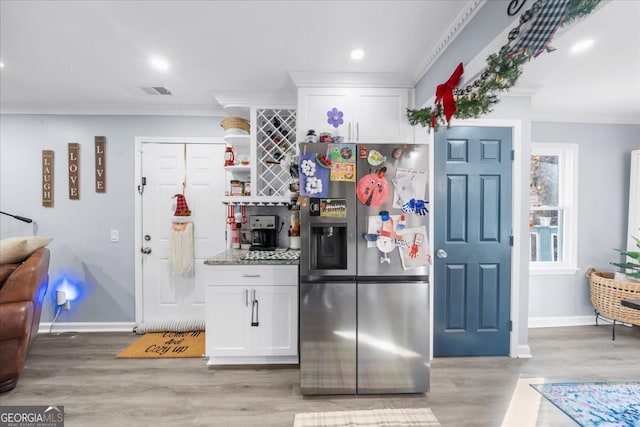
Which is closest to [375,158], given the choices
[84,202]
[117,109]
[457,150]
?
[457,150]

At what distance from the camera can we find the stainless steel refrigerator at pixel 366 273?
2020 millimetres

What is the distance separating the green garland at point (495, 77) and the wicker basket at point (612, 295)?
2645mm

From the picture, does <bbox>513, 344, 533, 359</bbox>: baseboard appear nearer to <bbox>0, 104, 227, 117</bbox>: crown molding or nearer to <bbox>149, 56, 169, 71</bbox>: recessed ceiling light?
<bbox>0, 104, 227, 117</bbox>: crown molding

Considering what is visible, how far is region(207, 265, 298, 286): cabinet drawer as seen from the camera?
242 centimetres

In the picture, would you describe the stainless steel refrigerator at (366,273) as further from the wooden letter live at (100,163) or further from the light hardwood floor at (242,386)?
the wooden letter live at (100,163)

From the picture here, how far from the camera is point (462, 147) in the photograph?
2.66 metres

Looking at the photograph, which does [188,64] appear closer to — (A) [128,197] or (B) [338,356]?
(A) [128,197]

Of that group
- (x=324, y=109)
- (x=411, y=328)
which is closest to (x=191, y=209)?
(x=324, y=109)

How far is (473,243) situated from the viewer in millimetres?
2670

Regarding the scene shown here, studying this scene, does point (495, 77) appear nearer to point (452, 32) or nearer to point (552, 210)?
point (452, 32)

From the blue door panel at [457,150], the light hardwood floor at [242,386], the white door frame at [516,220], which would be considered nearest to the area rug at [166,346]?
the light hardwood floor at [242,386]

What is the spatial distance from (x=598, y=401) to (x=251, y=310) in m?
2.55

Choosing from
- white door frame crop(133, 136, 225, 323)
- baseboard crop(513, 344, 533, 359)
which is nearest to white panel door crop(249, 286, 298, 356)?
white door frame crop(133, 136, 225, 323)

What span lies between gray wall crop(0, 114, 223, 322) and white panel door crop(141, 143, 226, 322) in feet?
0.54
